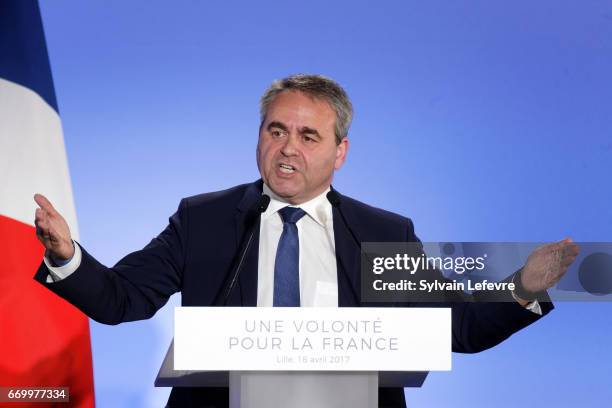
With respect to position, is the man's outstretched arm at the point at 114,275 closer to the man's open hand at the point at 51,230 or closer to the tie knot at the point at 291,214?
the man's open hand at the point at 51,230

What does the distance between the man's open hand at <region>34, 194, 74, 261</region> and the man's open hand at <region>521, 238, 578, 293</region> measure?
962 mm

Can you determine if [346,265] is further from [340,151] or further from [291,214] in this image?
[340,151]

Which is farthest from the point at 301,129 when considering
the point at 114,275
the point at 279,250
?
the point at 114,275

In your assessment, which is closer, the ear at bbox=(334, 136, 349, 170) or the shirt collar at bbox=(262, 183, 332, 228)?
the shirt collar at bbox=(262, 183, 332, 228)

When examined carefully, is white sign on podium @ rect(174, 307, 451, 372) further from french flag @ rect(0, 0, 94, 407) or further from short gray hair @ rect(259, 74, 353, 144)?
french flag @ rect(0, 0, 94, 407)

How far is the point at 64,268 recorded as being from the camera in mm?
1892

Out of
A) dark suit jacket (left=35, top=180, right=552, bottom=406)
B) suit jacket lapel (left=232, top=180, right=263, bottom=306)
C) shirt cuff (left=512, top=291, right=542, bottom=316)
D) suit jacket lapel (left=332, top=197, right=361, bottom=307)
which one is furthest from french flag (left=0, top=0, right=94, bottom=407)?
shirt cuff (left=512, top=291, right=542, bottom=316)

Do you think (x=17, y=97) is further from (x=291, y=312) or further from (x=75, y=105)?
(x=291, y=312)

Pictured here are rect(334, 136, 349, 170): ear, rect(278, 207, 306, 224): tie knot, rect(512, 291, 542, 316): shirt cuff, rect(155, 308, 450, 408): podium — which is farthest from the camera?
rect(334, 136, 349, 170): ear

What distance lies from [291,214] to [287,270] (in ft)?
0.69

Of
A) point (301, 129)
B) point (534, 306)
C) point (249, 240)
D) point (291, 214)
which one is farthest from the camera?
point (301, 129)

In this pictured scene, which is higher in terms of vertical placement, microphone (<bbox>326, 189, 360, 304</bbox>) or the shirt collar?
the shirt collar

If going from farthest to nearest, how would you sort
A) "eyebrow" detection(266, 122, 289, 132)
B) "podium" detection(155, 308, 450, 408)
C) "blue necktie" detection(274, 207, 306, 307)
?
"eyebrow" detection(266, 122, 289, 132) → "blue necktie" detection(274, 207, 306, 307) → "podium" detection(155, 308, 450, 408)

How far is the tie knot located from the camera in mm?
2346
